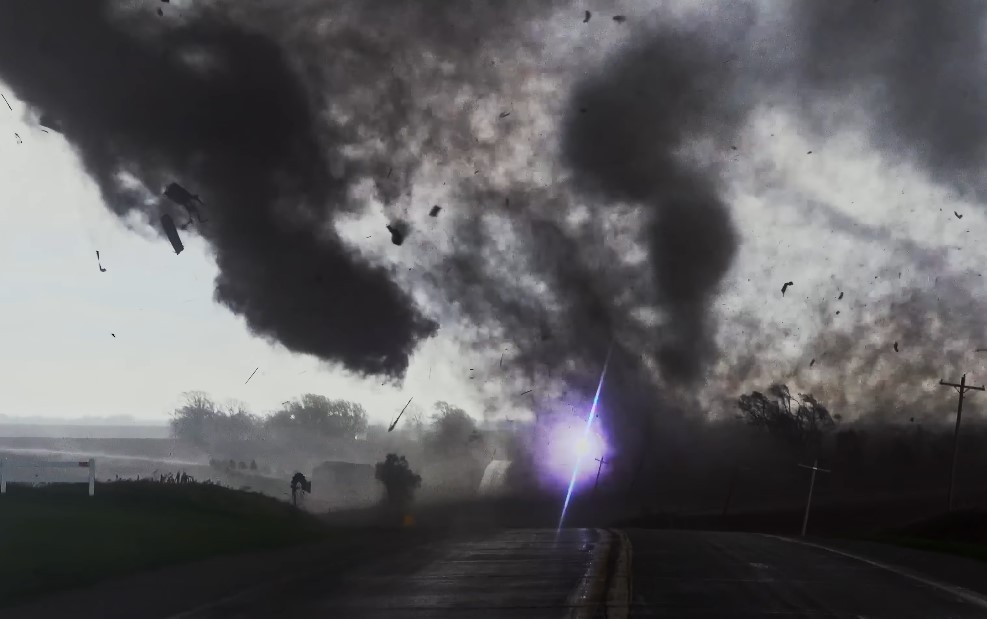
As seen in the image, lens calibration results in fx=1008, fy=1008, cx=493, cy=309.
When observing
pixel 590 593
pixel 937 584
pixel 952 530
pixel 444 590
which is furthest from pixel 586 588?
pixel 952 530

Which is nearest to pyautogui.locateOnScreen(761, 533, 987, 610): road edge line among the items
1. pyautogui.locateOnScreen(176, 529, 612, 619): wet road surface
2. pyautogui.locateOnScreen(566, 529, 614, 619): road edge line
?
pyautogui.locateOnScreen(566, 529, 614, 619): road edge line

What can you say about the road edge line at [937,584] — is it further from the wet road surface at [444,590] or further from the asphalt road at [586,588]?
the wet road surface at [444,590]

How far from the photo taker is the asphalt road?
1557 centimetres

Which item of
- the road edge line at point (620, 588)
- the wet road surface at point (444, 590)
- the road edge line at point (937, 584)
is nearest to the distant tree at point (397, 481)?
the wet road surface at point (444, 590)

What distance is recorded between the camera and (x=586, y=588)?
18.3m

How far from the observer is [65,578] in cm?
1906

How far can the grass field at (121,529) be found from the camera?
19797 mm

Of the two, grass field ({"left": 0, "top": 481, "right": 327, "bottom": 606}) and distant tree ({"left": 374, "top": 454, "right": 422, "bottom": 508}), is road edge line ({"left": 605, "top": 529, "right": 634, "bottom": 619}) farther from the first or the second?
distant tree ({"left": 374, "top": 454, "right": 422, "bottom": 508})

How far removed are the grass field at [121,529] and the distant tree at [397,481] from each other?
1473 inches

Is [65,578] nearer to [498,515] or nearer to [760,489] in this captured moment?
[498,515]

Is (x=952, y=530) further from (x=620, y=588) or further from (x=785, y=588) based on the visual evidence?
(x=620, y=588)

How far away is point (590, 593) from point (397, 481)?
7115 centimetres

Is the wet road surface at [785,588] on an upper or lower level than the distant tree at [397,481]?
lower

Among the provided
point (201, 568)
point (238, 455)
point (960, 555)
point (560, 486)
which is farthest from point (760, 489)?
point (201, 568)
